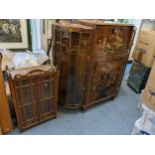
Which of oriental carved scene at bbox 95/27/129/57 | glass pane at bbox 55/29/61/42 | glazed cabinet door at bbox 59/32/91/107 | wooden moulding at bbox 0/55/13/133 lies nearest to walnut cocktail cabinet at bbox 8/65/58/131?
wooden moulding at bbox 0/55/13/133

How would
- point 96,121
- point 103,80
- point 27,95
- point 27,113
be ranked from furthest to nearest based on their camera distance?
point 103,80, point 96,121, point 27,113, point 27,95

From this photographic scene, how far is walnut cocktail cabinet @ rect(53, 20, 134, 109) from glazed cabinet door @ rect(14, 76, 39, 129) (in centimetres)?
46

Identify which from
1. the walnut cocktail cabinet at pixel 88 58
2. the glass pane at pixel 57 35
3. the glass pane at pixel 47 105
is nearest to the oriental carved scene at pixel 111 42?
the walnut cocktail cabinet at pixel 88 58

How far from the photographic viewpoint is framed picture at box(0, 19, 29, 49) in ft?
6.90

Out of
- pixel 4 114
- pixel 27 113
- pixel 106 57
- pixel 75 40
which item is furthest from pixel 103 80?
pixel 4 114

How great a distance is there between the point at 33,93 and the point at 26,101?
13cm

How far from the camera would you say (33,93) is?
68.9 inches

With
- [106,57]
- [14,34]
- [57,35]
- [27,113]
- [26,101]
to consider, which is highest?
[57,35]

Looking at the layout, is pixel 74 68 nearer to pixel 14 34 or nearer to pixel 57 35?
pixel 57 35

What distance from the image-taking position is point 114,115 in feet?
7.54

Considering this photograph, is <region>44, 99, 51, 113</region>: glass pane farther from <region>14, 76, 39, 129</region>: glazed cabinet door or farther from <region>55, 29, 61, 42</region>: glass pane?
<region>55, 29, 61, 42</region>: glass pane

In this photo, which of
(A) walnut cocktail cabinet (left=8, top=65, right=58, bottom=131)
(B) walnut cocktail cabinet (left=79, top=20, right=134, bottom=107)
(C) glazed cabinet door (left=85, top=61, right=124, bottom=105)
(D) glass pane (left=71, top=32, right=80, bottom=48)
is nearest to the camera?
(A) walnut cocktail cabinet (left=8, top=65, right=58, bottom=131)

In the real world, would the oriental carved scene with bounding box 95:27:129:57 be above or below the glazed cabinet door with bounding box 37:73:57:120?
above

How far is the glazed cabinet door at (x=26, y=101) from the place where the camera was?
1.63 m
